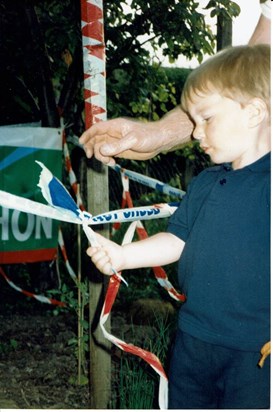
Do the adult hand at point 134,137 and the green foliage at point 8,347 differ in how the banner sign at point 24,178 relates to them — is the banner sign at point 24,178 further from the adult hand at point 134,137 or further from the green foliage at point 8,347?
the adult hand at point 134,137

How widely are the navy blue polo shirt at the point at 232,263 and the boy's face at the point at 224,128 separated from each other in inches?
1.9

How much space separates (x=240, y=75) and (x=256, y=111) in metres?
0.10

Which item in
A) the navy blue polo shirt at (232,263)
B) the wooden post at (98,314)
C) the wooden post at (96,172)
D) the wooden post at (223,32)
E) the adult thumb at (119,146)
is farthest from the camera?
the wooden post at (223,32)

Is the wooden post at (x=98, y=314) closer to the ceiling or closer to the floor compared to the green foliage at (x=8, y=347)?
closer to the ceiling

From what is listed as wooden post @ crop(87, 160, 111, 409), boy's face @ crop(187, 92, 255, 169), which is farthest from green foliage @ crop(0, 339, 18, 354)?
boy's face @ crop(187, 92, 255, 169)

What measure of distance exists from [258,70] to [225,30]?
2.53 m

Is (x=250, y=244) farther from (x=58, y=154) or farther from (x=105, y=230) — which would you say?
(x=58, y=154)

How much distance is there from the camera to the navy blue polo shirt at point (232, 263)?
1.47 meters

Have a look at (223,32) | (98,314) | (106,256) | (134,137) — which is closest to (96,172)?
(98,314)

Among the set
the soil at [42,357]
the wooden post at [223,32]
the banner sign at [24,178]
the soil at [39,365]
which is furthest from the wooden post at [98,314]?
the wooden post at [223,32]

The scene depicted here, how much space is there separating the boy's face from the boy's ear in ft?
0.03

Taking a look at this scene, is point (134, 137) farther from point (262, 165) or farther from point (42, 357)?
point (42, 357)

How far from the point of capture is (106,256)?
1.55 meters

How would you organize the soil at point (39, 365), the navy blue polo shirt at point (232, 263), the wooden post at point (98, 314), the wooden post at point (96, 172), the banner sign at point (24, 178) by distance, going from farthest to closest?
1. the banner sign at point (24, 178)
2. the soil at point (39, 365)
3. the wooden post at point (98, 314)
4. the wooden post at point (96, 172)
5. the navy blue polo shirt at point (232, 263)
